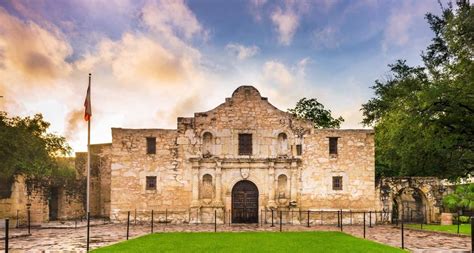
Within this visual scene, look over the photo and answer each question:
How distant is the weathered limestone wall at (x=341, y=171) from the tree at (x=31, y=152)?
16.9 meters

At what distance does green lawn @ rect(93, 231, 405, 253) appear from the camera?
14945mm

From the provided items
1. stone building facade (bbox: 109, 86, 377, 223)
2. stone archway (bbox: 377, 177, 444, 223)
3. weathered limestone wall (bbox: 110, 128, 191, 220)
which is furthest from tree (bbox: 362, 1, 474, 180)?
weathered limestone wall (bbox: 110, 128, 191, 220)

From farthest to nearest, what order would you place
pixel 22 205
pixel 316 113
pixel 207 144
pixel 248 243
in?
pixel 316 113, pixel 207 144, pixel 22 205, pixel 248 243

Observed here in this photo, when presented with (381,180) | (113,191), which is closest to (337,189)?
(381,180)

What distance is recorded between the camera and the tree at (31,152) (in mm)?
25203

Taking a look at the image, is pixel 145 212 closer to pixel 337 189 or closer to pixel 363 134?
pixel 337 189

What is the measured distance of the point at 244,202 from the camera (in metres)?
27.5

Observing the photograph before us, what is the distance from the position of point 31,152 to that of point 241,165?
43.8ft

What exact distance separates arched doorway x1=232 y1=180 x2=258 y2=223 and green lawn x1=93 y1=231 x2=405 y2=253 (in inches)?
289

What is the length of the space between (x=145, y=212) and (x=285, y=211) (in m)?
8.61

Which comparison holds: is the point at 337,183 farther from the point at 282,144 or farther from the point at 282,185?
the point at 282,144

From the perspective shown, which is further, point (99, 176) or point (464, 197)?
point (99, 176)

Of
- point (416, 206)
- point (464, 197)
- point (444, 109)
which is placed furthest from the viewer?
point (416, 206)

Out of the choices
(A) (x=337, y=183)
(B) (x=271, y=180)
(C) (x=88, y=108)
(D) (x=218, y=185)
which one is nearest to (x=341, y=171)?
(A) (x=337, y=183)
